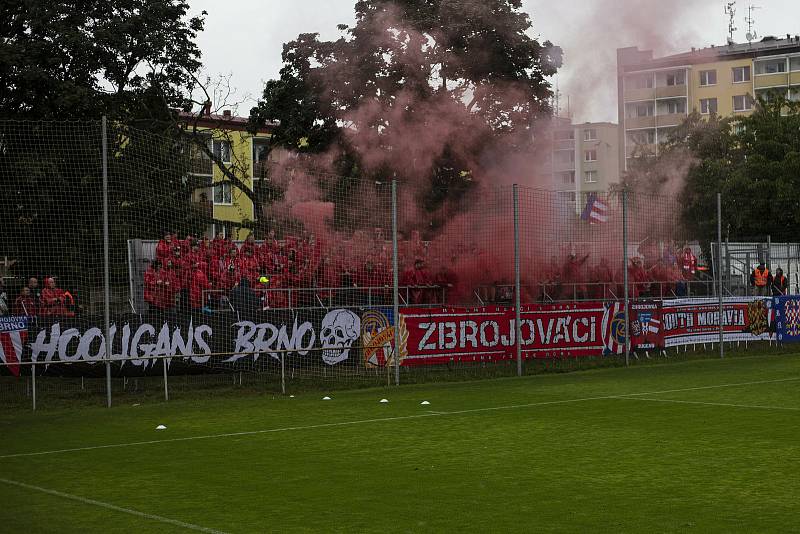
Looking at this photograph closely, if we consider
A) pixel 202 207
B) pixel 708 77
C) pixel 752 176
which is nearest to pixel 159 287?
pixel 202 207

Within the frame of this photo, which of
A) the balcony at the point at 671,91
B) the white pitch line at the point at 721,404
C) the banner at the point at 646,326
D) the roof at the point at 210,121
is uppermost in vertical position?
the balcony at the point at 671,91

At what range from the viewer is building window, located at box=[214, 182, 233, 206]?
35.1m

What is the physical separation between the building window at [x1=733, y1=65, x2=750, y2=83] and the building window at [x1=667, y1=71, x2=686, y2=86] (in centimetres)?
656

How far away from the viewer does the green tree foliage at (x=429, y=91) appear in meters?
36.0

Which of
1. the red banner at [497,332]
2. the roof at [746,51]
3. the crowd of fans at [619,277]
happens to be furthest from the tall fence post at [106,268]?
the roof at [746,51]

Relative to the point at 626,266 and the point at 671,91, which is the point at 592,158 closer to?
the point at 671,91

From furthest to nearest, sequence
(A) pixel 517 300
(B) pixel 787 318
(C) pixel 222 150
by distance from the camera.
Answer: (C) pixel 222 150 → (B) pixel 787 318 → (A) pixel 517 300

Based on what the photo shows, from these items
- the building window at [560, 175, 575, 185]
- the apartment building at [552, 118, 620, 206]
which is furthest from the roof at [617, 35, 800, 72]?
the building window at [560, 175, 575, 185]

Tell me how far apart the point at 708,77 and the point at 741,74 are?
412 cm

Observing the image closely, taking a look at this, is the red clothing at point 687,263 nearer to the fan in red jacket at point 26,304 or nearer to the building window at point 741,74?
the fan in red jacket at point 26,304

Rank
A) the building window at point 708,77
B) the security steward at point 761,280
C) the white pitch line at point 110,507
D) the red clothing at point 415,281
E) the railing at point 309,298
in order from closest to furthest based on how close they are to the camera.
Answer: the white pitch line at point 110,507
the railing at point 309,298
the red clothing at point 415,281
the security steward at point 761,280
the building window at point 708,77

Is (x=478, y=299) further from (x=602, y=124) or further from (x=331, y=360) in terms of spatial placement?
(x=602, y=124)

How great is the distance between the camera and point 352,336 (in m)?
20.7

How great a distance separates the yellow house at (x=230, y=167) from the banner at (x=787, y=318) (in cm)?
1337
